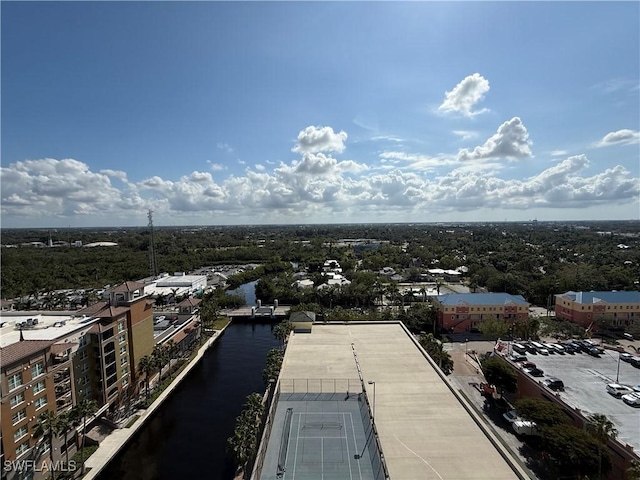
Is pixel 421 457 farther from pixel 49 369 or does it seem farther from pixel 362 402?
pixel 49 369

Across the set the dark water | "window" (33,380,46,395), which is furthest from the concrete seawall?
"window" (33,380,46,395)

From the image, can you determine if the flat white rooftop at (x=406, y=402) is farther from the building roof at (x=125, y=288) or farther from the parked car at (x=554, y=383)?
the building roof at (x=125, y=288)

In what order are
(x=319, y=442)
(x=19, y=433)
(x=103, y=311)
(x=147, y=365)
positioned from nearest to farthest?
1. (x=319, y=442)
2. (x=19, y=433)
3. (x=103, y=311)
4. (x=147, y=365)

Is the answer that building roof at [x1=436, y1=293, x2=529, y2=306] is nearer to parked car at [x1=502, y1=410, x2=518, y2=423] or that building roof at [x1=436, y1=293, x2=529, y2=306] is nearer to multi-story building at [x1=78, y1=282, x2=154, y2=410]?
parked car at [x1=502, y1=410, x2=518, y2=423]

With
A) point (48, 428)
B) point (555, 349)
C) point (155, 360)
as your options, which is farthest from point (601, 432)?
point (155, 360)

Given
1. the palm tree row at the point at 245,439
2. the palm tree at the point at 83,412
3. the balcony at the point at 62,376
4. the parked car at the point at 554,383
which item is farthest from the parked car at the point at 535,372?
the balcony at the point at 62,376

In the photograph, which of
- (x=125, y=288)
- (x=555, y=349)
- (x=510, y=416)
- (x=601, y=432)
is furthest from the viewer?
(x=555, y=349)

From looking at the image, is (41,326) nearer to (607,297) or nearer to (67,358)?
(67,358)
